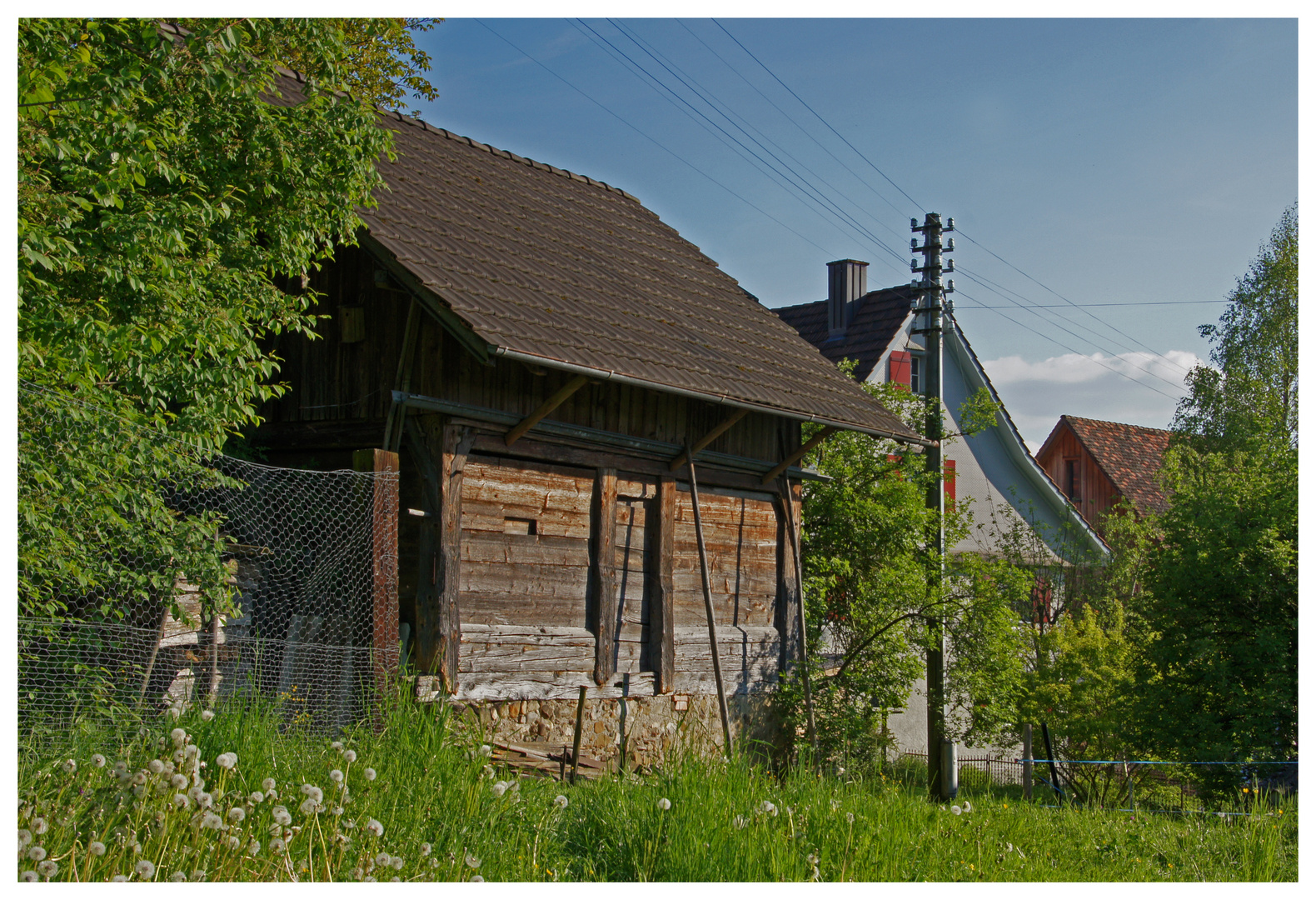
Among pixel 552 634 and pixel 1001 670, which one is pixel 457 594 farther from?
pixel 1001 670

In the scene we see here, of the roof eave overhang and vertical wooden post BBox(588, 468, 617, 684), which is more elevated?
the roof eave overhang

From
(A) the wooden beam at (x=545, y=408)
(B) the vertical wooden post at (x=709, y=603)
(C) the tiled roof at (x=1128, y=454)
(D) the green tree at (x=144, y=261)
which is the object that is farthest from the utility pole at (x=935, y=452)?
(C) the tiled roof at (x=1128, y=454)

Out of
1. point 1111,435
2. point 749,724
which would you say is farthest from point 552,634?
point 1111,435

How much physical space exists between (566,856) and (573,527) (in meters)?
4.42

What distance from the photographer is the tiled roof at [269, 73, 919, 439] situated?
28.5 feet

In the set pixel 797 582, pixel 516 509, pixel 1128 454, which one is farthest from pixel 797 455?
pixel 1128 454

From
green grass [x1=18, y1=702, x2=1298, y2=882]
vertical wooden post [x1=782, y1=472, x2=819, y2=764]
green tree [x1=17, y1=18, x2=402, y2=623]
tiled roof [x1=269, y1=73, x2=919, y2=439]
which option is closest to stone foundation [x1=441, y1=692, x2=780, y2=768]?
vertical wooden post [x1=782, y1=472, x2=819, y2=764]

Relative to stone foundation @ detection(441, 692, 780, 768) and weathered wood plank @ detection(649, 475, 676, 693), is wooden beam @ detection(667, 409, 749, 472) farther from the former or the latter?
stone foundation @ detection(441, 692, 780, 768)

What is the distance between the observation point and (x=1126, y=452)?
32125 mm

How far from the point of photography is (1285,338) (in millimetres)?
22891

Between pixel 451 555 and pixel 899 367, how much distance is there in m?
15.0

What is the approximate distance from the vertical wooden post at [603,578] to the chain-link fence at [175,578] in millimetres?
2688

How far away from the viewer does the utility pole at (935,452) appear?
518 inches

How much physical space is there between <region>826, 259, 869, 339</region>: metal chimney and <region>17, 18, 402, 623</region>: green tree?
1728 cm
